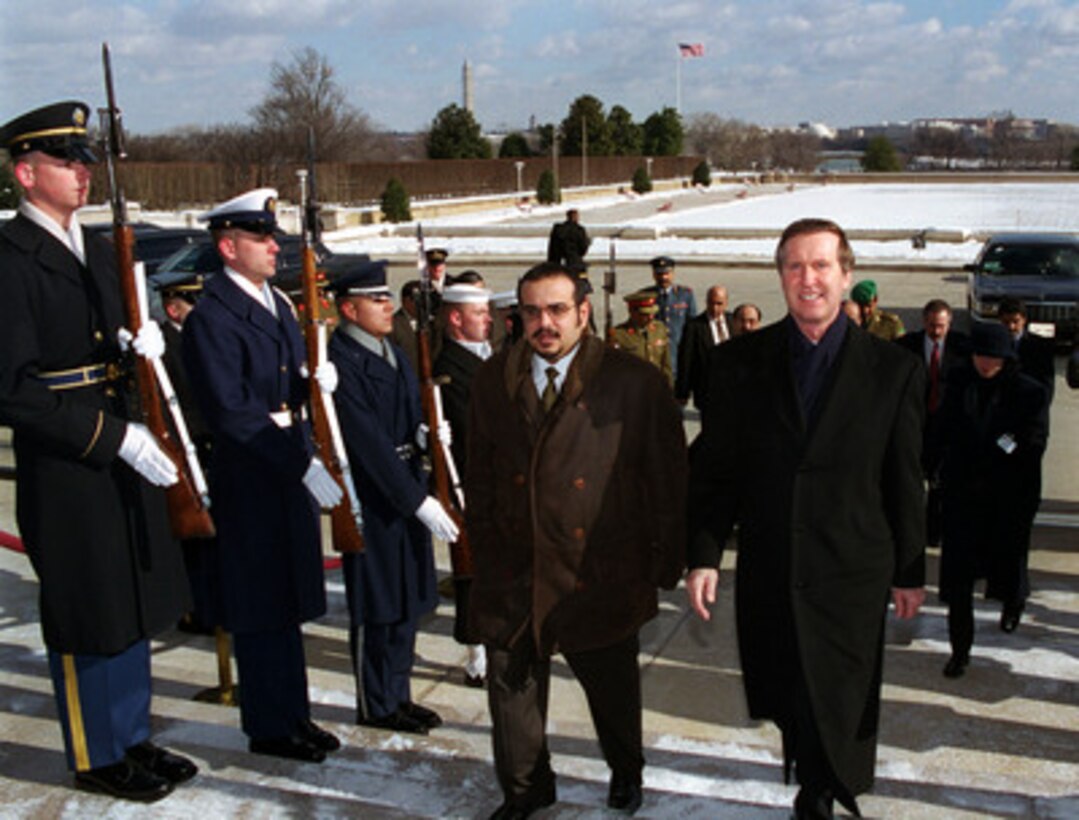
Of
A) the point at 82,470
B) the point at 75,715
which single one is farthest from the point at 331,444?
the point at 75,715

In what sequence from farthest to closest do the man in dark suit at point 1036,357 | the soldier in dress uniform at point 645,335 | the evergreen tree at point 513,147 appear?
the evergreen tree at point 513,147 < the soldier in dress uniform at point 645,335 < the man in dark suit at point 1036,357

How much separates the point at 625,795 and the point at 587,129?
7112 cm

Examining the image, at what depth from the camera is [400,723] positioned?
4.50 metres

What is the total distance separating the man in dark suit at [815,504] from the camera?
3.30 m

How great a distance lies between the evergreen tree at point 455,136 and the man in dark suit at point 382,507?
2345 inches

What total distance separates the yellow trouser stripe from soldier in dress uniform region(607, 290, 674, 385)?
4.48 m

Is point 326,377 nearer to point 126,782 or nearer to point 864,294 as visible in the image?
point 126,782

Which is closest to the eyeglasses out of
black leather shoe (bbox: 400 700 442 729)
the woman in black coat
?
black leather shoe (bbox: 400 700 442 729)

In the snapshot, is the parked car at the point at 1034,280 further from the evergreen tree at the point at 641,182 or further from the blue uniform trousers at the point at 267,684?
the evergreen tree at the point at 641,182

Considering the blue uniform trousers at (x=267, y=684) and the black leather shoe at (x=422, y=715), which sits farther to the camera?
the black leather shoe at (x=422, y=715)

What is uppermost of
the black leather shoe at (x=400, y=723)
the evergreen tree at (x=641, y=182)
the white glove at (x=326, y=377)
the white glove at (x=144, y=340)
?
the evergreen tree at (x=641, y=182)

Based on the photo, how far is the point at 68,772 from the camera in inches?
167

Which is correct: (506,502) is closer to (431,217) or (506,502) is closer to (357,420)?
(357,420)

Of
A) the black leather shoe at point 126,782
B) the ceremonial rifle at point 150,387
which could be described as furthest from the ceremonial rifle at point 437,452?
the black leather shoe at point 126,782
